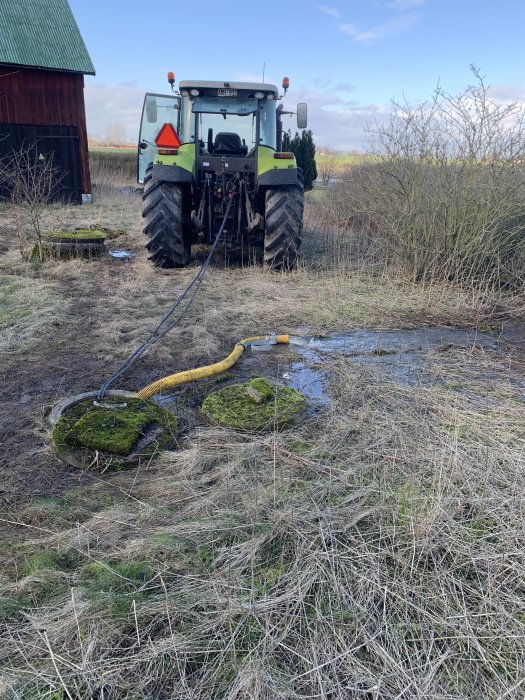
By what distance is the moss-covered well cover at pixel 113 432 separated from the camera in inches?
107

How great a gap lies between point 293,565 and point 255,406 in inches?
55.2

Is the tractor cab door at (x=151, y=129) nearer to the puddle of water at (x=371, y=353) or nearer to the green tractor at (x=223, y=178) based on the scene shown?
the green tractor at (x=223, y=178)

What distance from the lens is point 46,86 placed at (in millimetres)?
13594

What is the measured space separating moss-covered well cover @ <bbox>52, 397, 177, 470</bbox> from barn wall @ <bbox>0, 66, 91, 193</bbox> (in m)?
13.0

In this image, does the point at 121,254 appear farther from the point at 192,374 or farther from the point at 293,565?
the point at 293,565

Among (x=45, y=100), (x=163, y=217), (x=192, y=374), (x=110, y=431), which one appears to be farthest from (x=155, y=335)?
(x=45, y=100)

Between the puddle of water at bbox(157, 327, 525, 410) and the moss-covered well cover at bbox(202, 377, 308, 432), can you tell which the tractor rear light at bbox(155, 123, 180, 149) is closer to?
the puddle of water at bbox(157, 327, 525, 410)

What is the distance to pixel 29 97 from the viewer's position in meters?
13.4

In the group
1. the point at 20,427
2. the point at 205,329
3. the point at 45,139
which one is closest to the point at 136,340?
the point at 205,329

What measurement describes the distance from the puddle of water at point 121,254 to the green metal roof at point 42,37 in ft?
27.0

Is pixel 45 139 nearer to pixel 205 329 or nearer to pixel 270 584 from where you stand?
pixel 205 329

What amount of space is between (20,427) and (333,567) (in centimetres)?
207

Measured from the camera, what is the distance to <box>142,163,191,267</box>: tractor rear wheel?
258 inches

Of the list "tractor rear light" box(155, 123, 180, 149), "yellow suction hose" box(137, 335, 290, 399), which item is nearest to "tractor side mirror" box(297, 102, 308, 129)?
"tractor rear light" box(155, 123, 180, 149)
